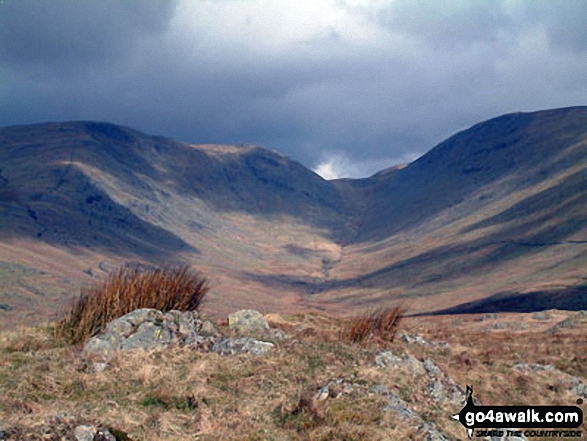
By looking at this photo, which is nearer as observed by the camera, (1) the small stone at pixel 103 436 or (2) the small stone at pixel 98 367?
(1) the small stone at pixel 103 436

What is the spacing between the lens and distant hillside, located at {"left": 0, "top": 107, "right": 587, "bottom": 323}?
87375mm

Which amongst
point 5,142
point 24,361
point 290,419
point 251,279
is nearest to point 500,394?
point 290,419

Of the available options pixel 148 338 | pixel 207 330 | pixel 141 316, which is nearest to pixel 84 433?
pixel 148 338

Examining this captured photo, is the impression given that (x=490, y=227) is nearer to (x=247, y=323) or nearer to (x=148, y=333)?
(x=247, y=323)

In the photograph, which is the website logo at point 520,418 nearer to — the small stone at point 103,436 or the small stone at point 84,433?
the small stone at point 103,436

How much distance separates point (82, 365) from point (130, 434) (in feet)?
11.1

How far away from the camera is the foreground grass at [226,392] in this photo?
8.17 m

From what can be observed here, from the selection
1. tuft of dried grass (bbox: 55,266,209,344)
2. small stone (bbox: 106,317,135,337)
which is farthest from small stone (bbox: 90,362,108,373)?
tuft of dried grass (bbox: 55,266,209,344)

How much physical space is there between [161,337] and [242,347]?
1.72 metres

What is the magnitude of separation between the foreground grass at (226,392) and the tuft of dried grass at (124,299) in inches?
26.0

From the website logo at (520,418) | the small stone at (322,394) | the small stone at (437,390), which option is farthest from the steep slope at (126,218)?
the website logo at (520,418)

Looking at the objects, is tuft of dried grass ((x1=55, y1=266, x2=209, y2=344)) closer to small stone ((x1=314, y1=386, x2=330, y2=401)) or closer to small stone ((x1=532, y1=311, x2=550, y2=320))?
small stone ((x1=314, y1=386, x2=330, y2=401))

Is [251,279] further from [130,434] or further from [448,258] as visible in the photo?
[130,434]

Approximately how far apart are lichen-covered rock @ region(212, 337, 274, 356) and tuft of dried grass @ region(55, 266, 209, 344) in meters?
2.79
